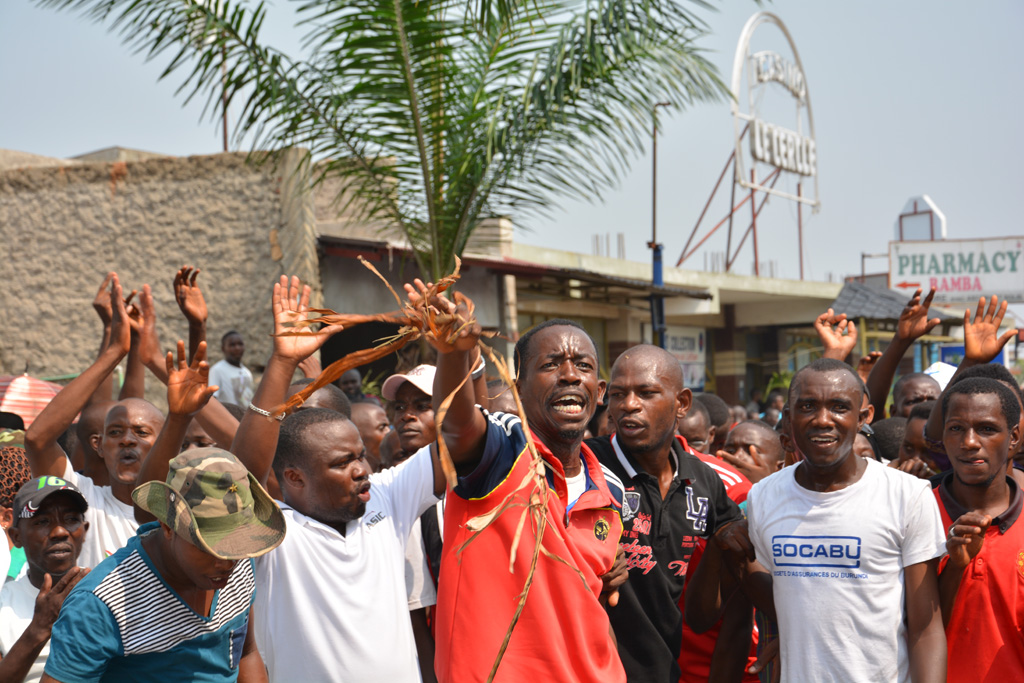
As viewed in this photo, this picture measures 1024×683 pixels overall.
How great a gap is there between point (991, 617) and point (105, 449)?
3383 millimetres

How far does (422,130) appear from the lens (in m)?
7.49

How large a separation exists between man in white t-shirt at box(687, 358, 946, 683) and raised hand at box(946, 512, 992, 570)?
4cm

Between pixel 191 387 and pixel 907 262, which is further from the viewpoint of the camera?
pixel 907 262

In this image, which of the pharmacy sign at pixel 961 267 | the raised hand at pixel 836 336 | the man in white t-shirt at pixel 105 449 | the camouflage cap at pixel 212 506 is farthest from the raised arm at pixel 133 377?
the pharmacy sign at pixel 961 267

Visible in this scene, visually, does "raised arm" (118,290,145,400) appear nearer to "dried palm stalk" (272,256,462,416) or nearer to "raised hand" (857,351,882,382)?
"dried palm stalk" (272,256,462,416)

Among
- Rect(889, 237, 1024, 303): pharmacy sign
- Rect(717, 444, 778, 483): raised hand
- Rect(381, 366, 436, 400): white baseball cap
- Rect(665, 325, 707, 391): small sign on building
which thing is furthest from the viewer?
Rect(889, 237, 1024, 303): pharmacy sign

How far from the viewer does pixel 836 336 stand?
196 inches

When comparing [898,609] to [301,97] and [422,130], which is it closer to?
[422,130]

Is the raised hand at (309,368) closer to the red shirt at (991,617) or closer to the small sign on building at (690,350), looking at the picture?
the red shirt at (991,617)

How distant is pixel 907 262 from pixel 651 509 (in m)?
20.4

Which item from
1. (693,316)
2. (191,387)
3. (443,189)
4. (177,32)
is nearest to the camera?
(191,387)

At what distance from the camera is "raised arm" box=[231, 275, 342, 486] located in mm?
3016

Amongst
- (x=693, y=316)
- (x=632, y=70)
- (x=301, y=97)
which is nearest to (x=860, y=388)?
(x=632, y=70)

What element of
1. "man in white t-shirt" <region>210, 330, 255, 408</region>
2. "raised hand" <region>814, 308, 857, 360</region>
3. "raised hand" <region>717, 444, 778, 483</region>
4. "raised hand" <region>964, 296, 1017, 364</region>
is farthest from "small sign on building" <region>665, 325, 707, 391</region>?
"raised hand" <region>964, 296, 1017, 364</region>
